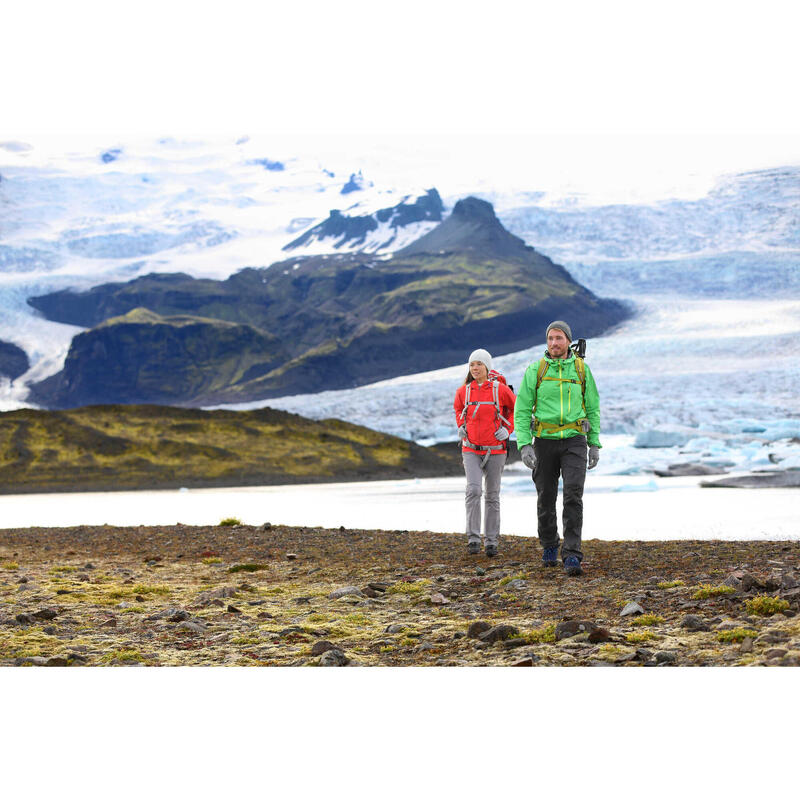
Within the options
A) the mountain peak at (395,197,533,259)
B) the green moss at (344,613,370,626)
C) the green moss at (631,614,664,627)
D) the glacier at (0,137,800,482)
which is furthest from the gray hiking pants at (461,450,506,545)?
the mountain peak at (395,197,533,259)

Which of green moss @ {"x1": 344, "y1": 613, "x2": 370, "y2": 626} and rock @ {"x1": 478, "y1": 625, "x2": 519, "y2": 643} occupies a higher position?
rock @ {"x1": 478, "y1": 625, "x2": 519, "y2": 643}

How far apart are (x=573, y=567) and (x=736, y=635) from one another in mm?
2985

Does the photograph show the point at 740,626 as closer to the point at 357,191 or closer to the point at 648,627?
the point at 648,627

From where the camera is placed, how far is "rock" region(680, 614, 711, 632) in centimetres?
599

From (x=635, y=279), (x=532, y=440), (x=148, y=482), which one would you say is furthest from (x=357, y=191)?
(x=532, y=440)

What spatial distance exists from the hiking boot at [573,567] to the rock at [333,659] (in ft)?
10.9

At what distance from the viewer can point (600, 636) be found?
5.76 m

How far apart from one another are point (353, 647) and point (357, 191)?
4864 inches

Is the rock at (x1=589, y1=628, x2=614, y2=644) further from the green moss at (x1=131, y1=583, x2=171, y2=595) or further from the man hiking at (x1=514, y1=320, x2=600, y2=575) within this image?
the green moss at (x1=131, y1=583, x2=171, y2=595)

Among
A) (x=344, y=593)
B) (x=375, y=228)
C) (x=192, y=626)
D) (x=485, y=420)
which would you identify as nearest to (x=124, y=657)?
(x=192, y=626)

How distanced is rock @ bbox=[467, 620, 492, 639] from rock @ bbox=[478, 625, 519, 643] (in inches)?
4.2

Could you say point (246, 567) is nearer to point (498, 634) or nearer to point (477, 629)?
point (477, 629)

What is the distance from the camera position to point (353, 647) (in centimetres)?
607

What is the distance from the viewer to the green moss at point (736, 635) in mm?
5531
